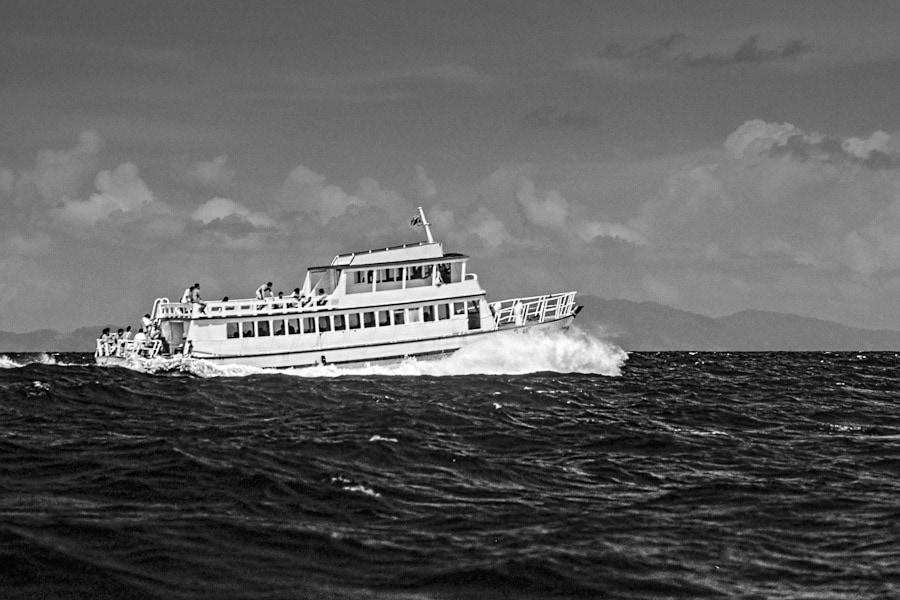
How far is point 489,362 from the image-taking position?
50.1 meters

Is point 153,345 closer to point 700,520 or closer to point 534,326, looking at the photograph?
point 534,326

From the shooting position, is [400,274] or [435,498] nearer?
[435,498]

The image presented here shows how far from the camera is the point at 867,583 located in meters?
14.6

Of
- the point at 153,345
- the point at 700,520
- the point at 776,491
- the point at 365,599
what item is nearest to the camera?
the point at 365,599

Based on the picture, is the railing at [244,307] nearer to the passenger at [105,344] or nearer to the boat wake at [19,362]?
the passenger at [105,344]

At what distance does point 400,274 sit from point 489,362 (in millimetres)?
6408

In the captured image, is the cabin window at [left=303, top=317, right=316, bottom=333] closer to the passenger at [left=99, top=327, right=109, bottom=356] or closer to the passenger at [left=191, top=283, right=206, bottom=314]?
the passenger at [left=191, top=283, right=206, bottom=314]

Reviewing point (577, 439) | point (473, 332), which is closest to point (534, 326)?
point (473, 332)

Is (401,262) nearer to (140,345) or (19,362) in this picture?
(140,345)

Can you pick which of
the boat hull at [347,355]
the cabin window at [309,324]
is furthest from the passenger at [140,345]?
the cabin window at [309,324]

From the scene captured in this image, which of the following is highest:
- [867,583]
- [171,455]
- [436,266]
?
[436,266]

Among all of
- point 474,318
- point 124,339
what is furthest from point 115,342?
point 474,318

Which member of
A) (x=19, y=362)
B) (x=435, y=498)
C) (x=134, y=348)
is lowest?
(x=435, y=498)

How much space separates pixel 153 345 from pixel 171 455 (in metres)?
28.8
